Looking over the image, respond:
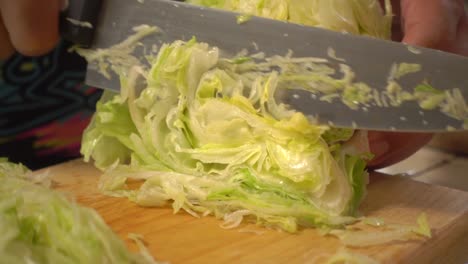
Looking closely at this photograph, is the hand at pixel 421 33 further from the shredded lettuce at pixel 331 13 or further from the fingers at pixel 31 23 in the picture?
the fingers at pixel 31 23

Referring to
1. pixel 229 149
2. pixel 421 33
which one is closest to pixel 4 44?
pixel 229 149

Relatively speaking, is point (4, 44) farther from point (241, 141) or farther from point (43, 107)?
point (241, 141)

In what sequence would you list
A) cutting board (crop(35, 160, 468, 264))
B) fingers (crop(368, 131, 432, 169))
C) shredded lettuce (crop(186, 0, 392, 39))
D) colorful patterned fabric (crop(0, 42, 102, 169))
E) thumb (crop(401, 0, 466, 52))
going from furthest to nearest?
1. colorful patterned fabric (crop(0, 42, 102, 169))
2. fingers (crop(368, 131, 432, 169))
3. thumb (crop(401, 0, 466, 52))
4. shredded lettuce (crop(186, 0, 392, 39))
5. cutting board (crop(35, 160, 468, 264))

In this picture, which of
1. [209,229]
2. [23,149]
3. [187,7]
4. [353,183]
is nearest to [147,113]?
[187,7]

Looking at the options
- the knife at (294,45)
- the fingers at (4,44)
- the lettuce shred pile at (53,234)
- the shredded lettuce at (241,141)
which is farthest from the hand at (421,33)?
the fingers at (4,44)

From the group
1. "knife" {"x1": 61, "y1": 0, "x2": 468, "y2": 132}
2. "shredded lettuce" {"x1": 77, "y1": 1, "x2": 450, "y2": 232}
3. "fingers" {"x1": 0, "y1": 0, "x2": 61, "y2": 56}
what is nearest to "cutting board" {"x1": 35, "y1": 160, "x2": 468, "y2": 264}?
"shredded lettuce" {"x1": 77, "y1": 1, "x2": 450, "y2": 232}

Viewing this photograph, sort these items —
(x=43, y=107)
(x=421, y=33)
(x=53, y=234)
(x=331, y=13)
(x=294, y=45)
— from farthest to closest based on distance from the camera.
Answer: (x=43, y=107) < (x=421, y=33) < (x=331, y=13) < (x=294, y=45) < (x=53, y=234)

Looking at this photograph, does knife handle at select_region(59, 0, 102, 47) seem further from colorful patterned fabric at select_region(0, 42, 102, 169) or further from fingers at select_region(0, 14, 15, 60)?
colorful patterned fabric at select_region(0, 42, 102, 169)
